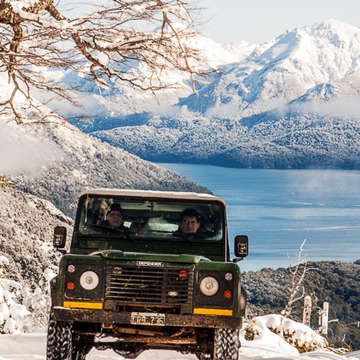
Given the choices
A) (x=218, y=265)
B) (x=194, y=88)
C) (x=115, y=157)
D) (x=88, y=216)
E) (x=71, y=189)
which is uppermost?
(x=115, y=157)

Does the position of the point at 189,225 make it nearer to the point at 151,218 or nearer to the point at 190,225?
the point at 190,225

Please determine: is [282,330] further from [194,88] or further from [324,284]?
[324,284]

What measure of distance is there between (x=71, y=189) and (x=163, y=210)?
152 metres

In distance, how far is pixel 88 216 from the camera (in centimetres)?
647

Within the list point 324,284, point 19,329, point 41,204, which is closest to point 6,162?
point 41,204

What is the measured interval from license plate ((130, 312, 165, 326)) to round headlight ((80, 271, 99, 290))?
1.33ft

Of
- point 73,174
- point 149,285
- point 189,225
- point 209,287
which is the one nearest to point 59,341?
point 149,285

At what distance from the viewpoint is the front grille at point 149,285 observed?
5.39 m

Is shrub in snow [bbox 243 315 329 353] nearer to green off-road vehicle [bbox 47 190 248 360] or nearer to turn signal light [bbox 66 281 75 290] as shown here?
green off-road vehicle [bbox 47 190 248 360]

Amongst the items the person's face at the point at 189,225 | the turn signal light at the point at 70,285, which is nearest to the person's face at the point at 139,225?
the person's face at the point at 189,225

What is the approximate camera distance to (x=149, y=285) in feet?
17.7

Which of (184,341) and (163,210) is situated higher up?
(163,210)

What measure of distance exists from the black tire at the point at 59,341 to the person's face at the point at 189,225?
156 cm

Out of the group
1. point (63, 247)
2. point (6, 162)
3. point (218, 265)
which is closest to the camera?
point (218, 265)
